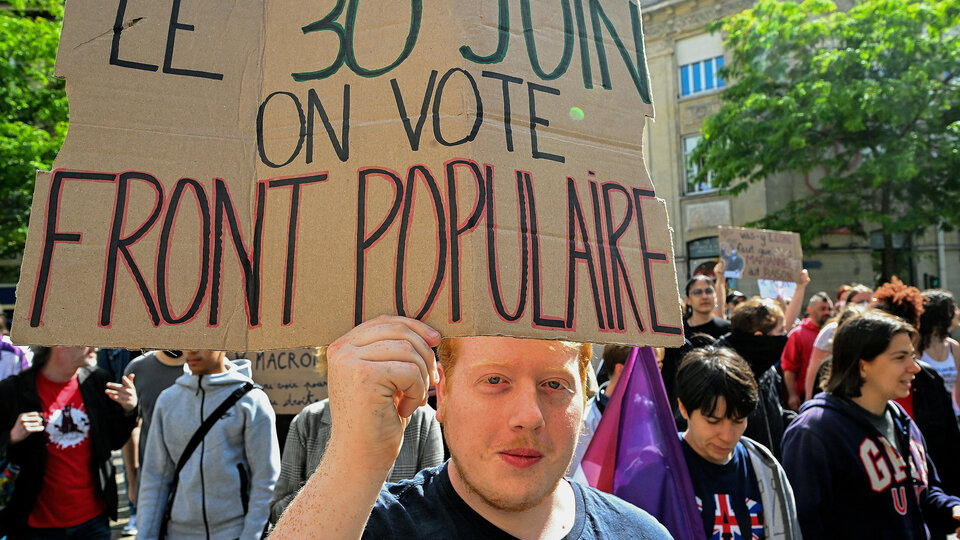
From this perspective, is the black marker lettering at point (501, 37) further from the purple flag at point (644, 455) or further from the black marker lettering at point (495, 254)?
the purple flag at point (644, 455)

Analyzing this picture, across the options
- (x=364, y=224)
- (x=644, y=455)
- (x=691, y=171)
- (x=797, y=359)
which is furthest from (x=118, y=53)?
(x=691, y=171)

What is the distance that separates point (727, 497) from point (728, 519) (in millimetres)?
76

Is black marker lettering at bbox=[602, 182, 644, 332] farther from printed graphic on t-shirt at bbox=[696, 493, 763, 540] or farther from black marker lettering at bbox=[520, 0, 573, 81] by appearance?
printed graphic on t-shirt at bbox=[696, 493, 763, 540]

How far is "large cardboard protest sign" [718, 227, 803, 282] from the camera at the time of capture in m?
7.82

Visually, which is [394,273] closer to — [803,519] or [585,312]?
[585,312]

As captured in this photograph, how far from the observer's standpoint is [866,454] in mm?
2932

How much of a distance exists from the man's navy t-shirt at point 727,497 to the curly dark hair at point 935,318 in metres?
3.64

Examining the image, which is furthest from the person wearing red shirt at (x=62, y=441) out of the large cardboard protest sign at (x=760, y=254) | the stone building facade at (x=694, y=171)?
the stone building facade at (x=694, y=171)

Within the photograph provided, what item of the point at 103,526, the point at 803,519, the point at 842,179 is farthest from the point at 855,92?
the point at 103,526

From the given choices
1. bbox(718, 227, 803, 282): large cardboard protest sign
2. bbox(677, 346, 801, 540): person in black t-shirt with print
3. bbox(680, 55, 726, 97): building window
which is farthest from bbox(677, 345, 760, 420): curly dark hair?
bbox(680, 55, 726, 97): building window

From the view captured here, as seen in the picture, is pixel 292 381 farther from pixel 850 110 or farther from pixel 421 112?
pixel 850 110

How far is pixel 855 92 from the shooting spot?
54.0 ft

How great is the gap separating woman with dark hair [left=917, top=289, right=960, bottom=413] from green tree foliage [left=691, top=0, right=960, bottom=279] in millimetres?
12252

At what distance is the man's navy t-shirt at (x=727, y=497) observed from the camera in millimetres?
2578
